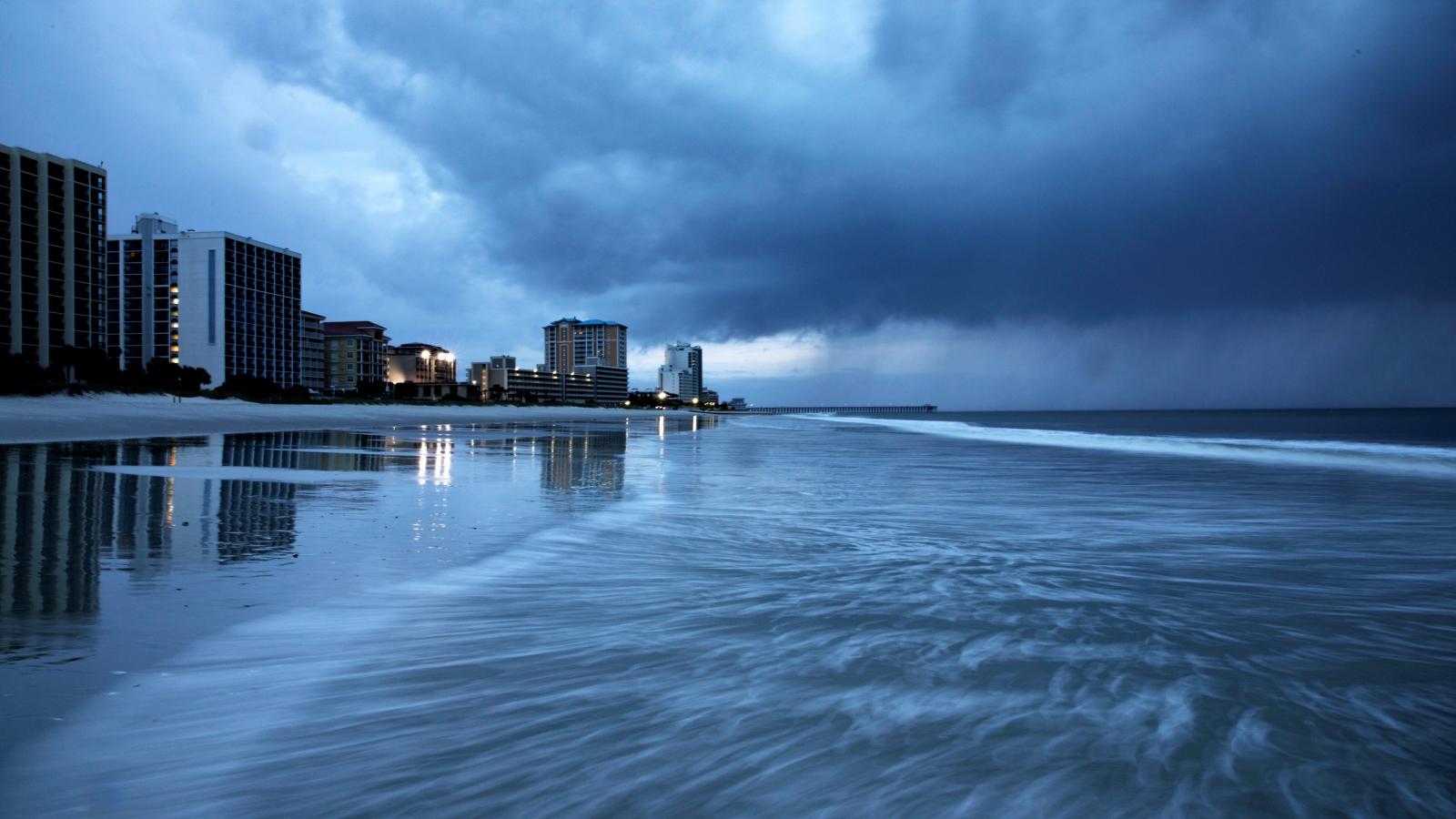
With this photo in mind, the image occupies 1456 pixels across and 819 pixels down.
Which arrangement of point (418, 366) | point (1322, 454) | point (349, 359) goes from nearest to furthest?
point (1322, 454), point (349, 359), point (418, 366)

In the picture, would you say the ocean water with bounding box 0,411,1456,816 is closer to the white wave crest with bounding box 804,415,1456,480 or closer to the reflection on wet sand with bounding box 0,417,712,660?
the reflection on wet sand with bounding box 0,417,712,660

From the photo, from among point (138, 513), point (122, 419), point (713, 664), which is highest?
point (122, 419)

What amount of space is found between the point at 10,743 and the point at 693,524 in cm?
663

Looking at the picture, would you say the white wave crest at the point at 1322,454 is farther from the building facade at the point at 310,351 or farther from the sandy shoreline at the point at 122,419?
the building facade at the point at 310,351

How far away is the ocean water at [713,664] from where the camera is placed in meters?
2.87

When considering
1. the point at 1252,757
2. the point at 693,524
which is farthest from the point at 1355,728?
the point at 693,524

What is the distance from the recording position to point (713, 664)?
13.6 feet

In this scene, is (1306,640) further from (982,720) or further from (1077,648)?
(982,720)

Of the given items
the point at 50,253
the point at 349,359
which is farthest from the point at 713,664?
the point at 349,359

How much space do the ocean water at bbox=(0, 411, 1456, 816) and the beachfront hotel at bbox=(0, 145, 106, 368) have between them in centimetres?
9862

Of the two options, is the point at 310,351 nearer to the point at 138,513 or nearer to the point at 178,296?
the point at 178,296

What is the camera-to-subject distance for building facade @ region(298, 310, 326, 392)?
146 meters

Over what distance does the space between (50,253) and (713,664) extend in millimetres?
116163

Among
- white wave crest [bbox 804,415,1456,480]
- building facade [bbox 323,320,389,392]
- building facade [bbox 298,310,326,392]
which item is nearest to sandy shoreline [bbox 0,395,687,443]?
white wave crest [bbox 804,415,1456,480]
